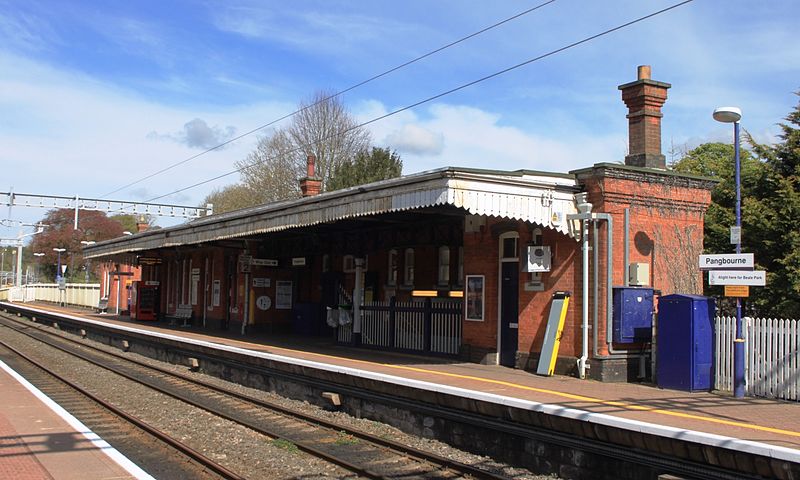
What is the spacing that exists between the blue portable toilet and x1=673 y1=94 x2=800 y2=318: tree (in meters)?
7.62

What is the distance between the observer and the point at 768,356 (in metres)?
10.9

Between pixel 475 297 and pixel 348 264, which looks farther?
pixel 348 264

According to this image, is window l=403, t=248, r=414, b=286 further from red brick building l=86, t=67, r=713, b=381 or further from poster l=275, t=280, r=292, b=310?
poster l=275, t=280, r=292, b=310

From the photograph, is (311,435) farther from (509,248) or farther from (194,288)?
(194,288)

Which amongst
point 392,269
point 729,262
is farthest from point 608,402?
point 392,269

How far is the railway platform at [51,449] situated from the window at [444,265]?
9212 millimetres

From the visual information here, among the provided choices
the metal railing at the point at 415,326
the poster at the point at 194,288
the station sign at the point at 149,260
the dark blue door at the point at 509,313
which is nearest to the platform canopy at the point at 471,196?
the dark blue door at the point at 509,313

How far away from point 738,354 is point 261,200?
4027 centimetres

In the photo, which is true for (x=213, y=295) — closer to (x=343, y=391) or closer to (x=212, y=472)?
(x=343, y=391)

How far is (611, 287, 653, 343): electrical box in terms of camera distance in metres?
12.5

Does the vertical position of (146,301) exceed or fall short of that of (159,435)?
it exceeds it

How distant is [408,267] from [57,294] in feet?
162

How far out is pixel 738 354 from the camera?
11008mm

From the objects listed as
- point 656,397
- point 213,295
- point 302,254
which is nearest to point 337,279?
point 302,254
